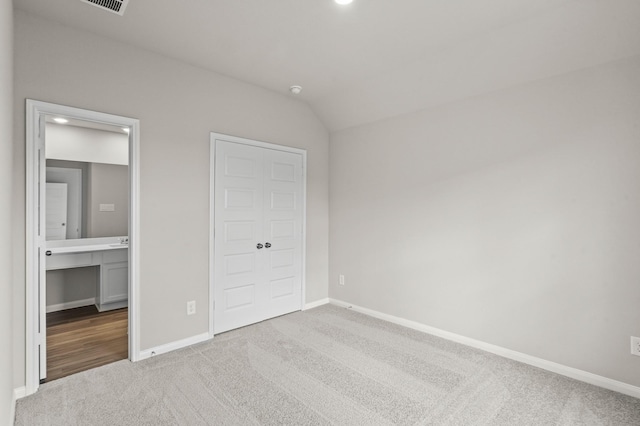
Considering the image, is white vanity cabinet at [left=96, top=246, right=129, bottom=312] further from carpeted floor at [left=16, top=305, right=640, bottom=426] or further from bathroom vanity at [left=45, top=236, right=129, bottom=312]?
carpeted floor at [left=16, top=305, right=640, bottom=426]

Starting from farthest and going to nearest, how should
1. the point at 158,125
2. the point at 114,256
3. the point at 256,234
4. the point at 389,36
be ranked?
the point at 114,256
the point at 256,234
the point at 158,125
the point at 389,36

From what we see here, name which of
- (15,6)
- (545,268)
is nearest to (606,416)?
(545,268)

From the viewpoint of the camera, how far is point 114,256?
4.22 metres

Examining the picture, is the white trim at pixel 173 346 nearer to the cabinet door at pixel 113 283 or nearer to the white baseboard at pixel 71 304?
the cabinet door at pixel 113 283

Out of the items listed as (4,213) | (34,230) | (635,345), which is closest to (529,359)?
(635,345)

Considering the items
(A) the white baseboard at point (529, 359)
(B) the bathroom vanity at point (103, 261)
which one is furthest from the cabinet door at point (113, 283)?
(A) the white baseboard at point (529, 359)

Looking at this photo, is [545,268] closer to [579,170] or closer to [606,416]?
[579,170]

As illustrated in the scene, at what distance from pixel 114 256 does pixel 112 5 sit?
3.20 meters

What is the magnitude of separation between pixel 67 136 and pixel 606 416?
6079mm

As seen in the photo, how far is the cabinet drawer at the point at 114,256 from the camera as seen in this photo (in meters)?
4.14

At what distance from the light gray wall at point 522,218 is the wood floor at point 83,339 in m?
2.85

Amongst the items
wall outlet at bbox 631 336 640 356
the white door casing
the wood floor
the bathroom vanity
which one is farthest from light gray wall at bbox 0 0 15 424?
wall outlet at bbox 631 336 640 356

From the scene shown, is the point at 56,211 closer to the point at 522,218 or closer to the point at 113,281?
the point at 113,281

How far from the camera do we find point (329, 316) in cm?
389
